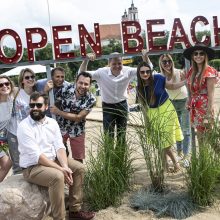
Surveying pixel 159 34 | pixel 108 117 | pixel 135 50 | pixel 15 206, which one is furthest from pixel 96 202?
pixel 159 34

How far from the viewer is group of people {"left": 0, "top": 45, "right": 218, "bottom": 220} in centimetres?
374

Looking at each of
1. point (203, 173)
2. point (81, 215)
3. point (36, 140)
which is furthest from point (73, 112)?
point (203, 173)

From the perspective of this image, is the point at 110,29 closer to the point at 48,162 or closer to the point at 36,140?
the point at 36,140

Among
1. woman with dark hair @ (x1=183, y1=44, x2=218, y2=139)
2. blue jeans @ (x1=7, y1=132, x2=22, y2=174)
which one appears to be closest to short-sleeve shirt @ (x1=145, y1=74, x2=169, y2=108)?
woman with dark hair @ (x1=183, y1=44, x2=218, y2=139)

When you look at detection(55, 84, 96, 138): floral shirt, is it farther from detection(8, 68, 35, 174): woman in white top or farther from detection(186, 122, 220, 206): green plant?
detection(186, 122, 220, 206): green plant

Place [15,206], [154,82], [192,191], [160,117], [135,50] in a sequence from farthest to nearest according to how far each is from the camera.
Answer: [135,50], [154,82], [160,117], [192,191], [15,206]

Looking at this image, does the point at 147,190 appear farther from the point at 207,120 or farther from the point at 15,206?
the point at 15,206

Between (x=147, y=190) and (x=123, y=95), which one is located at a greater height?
(x=123, y=95)

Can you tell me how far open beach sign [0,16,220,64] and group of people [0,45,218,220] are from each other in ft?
0.55

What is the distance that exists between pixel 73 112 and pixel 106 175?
3.13 ft

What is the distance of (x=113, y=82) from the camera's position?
5254 mm

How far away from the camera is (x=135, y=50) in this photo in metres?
5.23

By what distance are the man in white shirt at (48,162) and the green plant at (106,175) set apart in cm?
23

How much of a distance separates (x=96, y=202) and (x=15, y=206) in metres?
0.89
